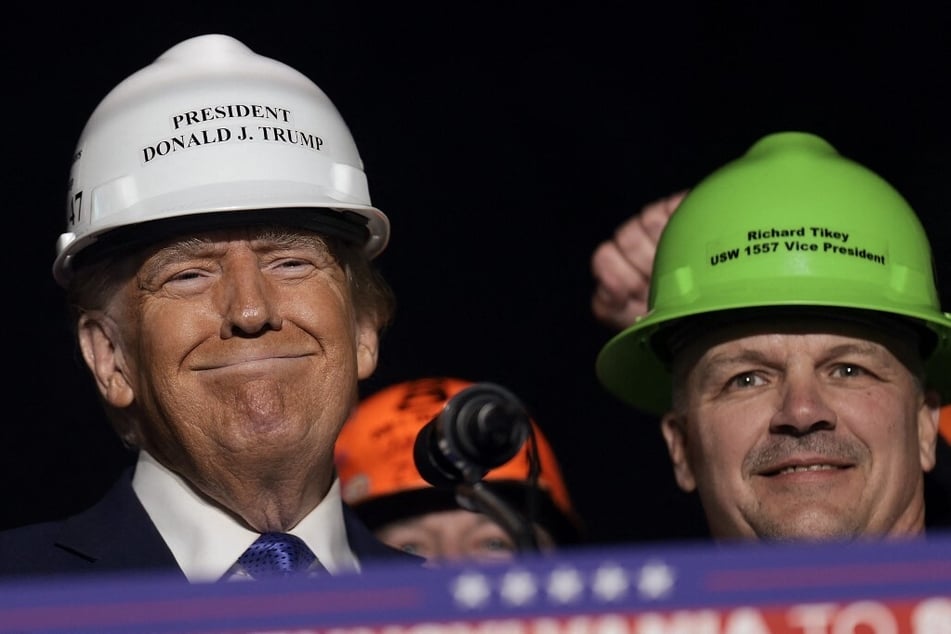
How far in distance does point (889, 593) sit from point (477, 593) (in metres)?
0.43

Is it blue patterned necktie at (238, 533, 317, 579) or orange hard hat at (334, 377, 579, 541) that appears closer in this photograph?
blue patterned necktie at (238, 533, 317, 579)

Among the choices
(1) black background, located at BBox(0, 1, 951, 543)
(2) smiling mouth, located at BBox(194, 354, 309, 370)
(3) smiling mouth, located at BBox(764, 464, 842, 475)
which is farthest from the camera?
(1) black background, located at BBox(0, 1, 951, 543)

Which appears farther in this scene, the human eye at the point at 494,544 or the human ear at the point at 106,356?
the human eye at the point at 494,544

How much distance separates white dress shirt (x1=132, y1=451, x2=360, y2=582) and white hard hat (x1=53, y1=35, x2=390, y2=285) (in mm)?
506

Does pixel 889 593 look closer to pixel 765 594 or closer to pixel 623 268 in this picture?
pixel 765 594

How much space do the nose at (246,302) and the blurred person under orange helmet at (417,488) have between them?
5.05ft

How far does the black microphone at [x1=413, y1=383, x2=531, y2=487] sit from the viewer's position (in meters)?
2.58

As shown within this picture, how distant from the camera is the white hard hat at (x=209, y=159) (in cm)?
380

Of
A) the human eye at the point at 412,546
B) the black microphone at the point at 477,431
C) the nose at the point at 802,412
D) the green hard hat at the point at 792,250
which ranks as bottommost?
the black microphone at the point at 477,431

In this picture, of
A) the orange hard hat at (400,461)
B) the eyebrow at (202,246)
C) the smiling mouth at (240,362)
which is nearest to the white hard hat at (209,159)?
the eyebrow at (202,246)

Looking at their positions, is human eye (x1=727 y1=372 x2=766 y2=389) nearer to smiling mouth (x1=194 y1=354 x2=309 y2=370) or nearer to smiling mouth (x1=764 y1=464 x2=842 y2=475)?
smiling mouth (x1=764 y1=464 x2=842 y2=475)

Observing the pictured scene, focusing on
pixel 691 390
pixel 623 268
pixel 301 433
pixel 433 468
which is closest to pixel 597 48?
pixel 623 268

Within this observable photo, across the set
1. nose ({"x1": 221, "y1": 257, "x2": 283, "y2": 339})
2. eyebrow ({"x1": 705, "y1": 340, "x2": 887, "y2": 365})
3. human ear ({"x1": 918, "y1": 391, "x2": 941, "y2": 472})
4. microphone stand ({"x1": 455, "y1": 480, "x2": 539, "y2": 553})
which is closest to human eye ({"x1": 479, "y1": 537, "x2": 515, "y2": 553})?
eyebrow ({"x1": 705, "y1": 340, "x2": 887, "y2": 365})

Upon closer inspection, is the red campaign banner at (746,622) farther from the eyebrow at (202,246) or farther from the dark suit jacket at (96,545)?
the eyebrow at (202,246)
